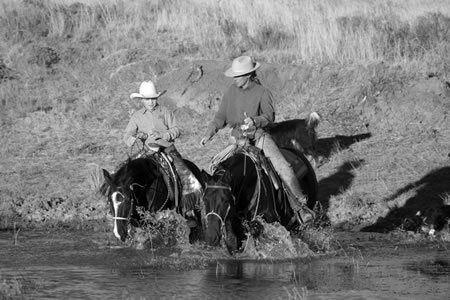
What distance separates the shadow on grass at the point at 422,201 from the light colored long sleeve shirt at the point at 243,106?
10.4 feet

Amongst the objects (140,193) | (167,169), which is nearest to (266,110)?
(167,169)

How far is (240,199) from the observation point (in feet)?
38.3

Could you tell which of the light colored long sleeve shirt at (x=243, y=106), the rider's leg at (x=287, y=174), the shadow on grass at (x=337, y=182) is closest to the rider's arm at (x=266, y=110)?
the light colored long sleeve shirt at (x=243, y=106)

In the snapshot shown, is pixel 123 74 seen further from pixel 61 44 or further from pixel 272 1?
pixel 272 1

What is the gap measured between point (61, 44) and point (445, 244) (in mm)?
15906

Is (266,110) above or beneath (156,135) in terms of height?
above

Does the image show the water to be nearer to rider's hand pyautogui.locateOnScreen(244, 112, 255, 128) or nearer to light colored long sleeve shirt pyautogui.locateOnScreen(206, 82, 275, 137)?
rider's hand pyautogui.locateOnScreen(244, 112, 255, 128)

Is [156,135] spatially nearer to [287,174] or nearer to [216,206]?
[287,174]

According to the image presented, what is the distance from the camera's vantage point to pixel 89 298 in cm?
945

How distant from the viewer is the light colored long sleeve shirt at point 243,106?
12320 millimetres

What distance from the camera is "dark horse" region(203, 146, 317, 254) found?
427 inches

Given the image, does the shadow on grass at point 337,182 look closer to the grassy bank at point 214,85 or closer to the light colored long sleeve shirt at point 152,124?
the grassy bank at point 214,85

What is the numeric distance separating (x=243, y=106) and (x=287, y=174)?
1.05 meters

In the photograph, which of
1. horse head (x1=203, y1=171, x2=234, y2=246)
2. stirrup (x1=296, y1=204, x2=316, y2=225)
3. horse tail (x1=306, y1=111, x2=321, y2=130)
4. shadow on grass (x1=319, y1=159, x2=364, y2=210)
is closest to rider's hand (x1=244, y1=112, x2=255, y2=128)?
horse head (x1=203, y1=171, x2=234, y2=246)
